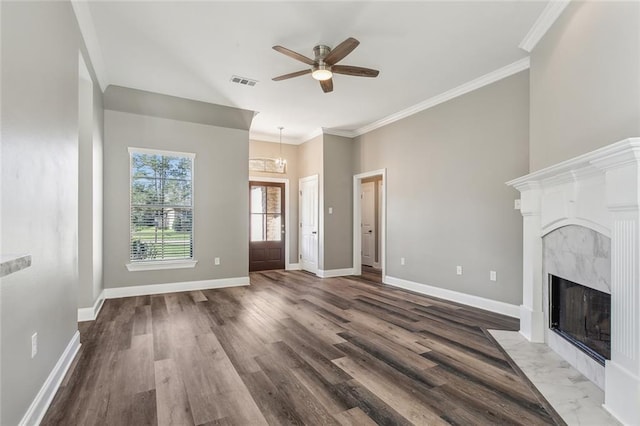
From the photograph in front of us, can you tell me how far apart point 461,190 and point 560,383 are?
2.68 metres

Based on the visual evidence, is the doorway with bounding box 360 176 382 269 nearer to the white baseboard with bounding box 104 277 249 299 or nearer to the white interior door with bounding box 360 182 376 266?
the white interior door with bounding box 360 182 376 266

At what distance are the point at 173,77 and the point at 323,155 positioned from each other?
3082 millimetres

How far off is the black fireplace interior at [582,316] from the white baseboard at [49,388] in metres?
3.45

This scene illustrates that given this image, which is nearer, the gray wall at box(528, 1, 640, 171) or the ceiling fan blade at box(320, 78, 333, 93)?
the gray wall at box(528, 1, 640, 171)

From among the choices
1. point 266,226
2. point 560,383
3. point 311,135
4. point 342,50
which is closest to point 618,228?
point 560,383

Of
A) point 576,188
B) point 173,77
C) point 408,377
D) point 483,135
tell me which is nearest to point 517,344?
point 408,377

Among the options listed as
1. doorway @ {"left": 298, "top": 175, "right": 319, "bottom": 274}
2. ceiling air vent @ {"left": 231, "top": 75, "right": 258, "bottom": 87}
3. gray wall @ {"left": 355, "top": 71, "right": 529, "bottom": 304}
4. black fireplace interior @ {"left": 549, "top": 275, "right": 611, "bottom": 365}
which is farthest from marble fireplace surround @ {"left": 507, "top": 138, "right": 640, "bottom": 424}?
doorway @ {"left": 298, "top": 175, "right": 319, "bottom": 274}

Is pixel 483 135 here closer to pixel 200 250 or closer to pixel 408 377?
pixel 408 377

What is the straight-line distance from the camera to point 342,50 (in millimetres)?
2908

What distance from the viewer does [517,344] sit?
2846mm

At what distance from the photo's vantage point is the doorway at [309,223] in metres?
6.68

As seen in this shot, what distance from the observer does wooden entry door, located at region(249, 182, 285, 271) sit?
7012 millimetres

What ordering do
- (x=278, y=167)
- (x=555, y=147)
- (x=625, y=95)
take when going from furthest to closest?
(x=278, y=167)
(x=555, y=147)
(x=625, y=95)

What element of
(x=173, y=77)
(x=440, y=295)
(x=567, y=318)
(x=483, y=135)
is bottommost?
(x=440, y=295)
